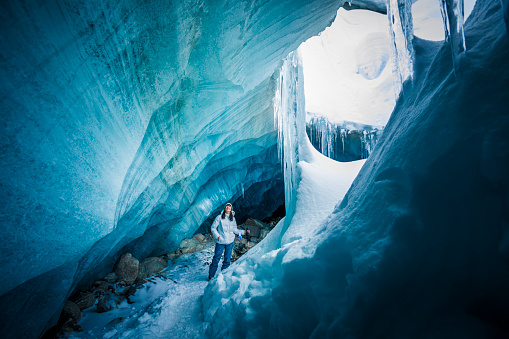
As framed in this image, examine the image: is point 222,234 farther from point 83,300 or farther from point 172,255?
point 172,255

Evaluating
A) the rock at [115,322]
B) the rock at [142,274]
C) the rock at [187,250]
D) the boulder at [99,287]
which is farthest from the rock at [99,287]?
the rock at [187,250]

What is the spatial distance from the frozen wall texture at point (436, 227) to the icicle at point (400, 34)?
790mm

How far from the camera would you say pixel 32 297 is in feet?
7.59

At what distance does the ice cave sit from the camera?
98 centimetres

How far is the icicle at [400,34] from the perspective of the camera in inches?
91.7

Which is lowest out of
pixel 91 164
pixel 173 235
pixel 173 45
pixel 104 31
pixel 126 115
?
pixel 173 235

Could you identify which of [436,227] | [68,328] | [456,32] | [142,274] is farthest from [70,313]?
[456,32]

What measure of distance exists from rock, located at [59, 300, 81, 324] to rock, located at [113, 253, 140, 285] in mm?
1611

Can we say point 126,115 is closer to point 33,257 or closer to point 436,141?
point 33,257

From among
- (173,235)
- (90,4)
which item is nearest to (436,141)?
(90,4)

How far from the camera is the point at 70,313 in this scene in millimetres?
3289

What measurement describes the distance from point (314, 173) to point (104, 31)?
395 centimetres

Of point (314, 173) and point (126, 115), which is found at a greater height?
point (126, 115)

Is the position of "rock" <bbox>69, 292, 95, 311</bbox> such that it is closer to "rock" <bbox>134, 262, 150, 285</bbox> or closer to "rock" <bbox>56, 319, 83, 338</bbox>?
"rock" <bbox>56, 319, 83, 338</bbox>
